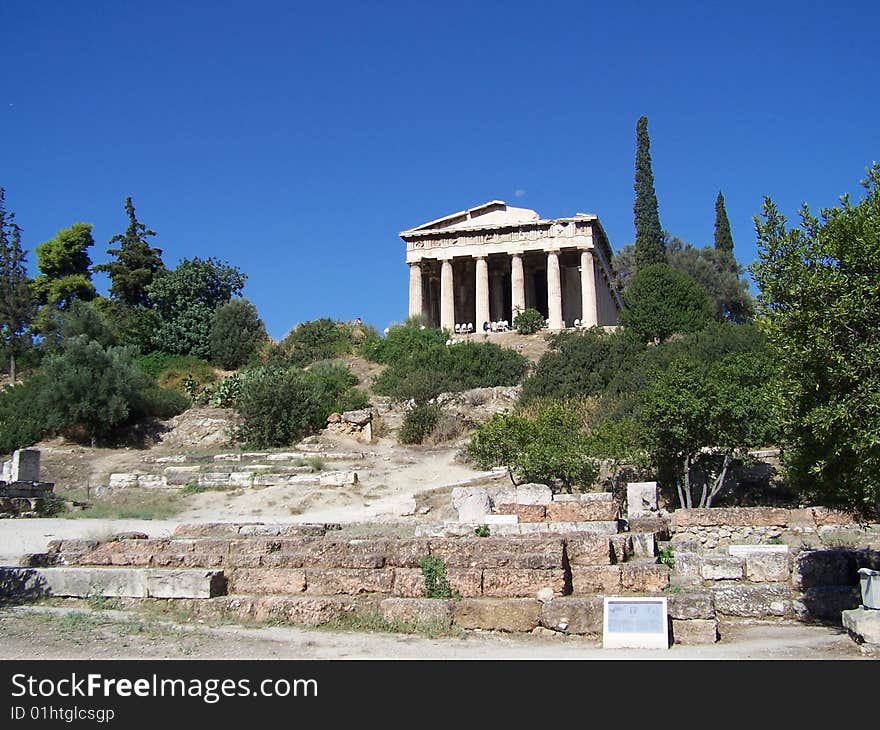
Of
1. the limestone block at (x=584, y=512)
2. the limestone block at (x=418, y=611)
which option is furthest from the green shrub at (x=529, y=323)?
the limestone block at (x=418, y=611)

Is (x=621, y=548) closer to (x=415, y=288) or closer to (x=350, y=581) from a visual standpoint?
(x=350, y=581)

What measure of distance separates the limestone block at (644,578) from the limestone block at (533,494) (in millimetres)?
6415

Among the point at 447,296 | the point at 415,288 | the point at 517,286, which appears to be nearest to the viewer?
the point at 517,286

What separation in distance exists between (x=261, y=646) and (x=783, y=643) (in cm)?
554

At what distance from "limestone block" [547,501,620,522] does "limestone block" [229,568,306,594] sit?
576 centimetres

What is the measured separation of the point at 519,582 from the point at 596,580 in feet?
3.70

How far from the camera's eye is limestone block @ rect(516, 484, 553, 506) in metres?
17.8

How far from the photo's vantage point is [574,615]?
9664 millimetres

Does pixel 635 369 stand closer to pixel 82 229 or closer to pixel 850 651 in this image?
pixel 850 651

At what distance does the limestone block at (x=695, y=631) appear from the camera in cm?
920

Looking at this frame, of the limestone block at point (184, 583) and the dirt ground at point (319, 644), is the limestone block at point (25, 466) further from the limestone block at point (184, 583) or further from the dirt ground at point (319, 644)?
the dirt ground at point (319, 644)

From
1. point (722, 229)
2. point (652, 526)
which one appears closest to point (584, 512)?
point (652, 526)

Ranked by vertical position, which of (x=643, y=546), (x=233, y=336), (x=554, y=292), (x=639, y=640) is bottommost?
(x=639, y=640)

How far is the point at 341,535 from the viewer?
15719mm
